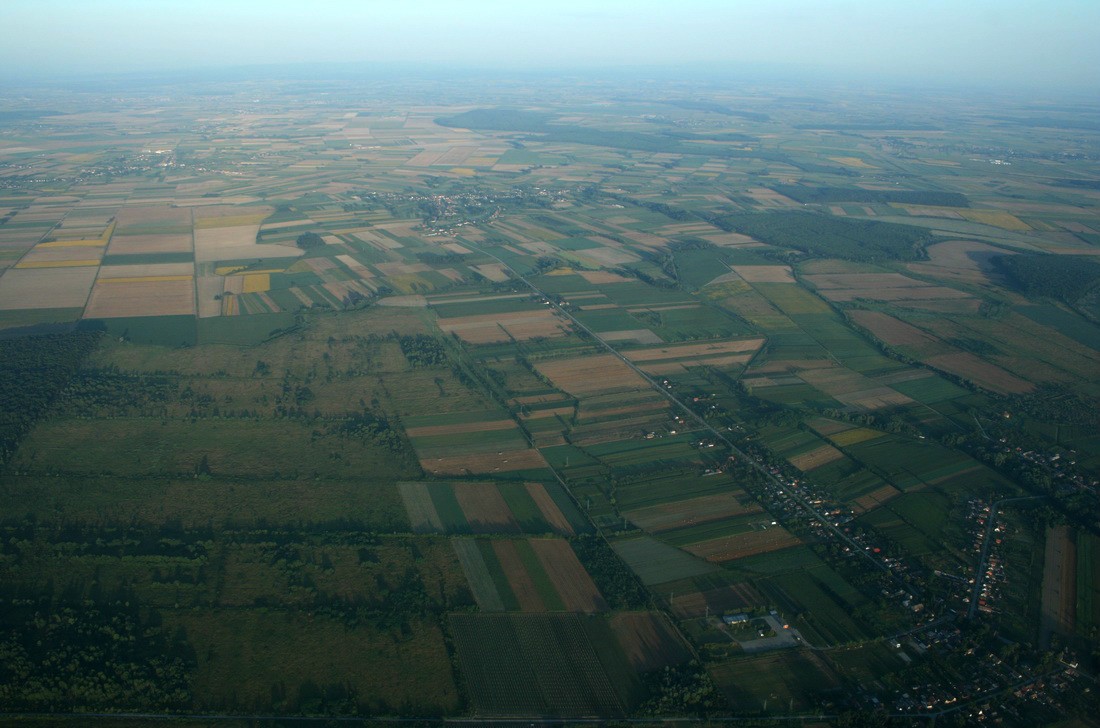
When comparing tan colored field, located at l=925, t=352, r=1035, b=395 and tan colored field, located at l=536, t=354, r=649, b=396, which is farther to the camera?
tan colored field, located at l=925, t=352, r=1035, b=395

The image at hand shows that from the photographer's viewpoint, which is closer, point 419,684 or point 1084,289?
point 419,684

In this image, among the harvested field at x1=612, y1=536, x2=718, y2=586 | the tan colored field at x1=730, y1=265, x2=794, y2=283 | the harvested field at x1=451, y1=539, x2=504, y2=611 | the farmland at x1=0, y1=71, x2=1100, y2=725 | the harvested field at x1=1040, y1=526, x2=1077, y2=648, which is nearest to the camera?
the farmland at x1=0, y1=71, x2=1100, y2=725

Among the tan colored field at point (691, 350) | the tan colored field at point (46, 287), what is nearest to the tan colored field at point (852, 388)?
the tan colored field at point (691, 350)

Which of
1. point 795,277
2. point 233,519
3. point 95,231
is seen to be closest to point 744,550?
point 233,519

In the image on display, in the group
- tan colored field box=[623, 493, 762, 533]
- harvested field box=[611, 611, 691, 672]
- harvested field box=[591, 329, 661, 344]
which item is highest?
harvested field box=[591, 329, 661, 344]

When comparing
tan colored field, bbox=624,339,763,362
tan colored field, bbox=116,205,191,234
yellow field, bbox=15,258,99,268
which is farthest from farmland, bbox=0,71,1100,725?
tan colored field, bbox=116,205,191,234

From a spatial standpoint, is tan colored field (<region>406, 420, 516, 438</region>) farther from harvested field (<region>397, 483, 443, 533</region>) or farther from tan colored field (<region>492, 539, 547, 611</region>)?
tan colored field (<region>492, 539, 547, 611</region>)

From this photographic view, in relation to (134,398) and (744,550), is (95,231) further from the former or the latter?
(744,550)
